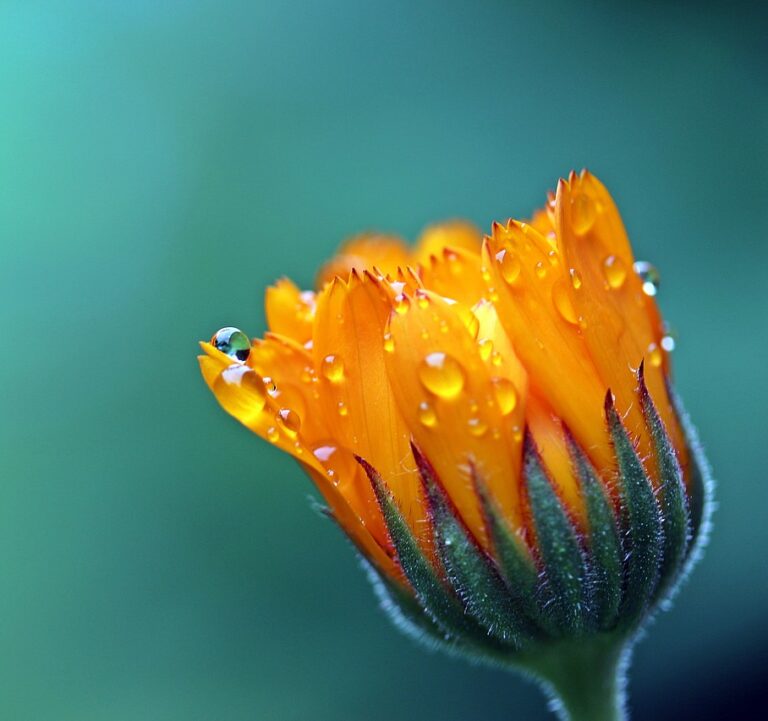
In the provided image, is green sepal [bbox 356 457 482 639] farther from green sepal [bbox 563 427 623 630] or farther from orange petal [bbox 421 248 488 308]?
orange petal [bbox 421 248 488 308]

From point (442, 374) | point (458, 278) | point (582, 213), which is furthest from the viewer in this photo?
point (458, 278)

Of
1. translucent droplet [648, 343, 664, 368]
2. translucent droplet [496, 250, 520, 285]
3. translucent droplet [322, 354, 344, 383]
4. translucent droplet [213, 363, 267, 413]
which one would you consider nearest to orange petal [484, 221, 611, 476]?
translucent droplet [496, 250, 520, 285]

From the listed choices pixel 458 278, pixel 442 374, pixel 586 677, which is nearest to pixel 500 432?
pixel 442 374

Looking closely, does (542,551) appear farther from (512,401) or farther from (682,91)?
(682,91)

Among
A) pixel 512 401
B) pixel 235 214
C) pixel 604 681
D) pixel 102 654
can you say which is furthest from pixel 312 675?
Answer: pixel 512 401

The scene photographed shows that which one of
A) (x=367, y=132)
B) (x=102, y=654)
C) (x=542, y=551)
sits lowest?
(x=542, y=551)

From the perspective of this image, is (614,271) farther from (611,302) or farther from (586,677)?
(586,677)
